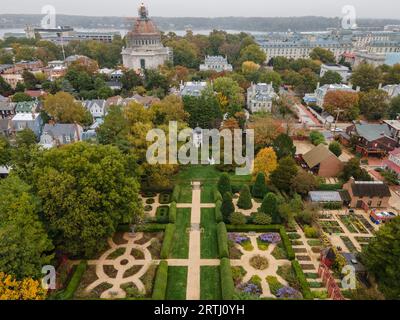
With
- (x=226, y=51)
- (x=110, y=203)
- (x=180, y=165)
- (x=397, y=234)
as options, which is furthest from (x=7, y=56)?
(x=397, y=234)

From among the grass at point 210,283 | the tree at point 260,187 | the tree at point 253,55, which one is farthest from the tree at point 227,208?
the tree at point 253,55

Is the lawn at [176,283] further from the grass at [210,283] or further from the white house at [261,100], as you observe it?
the white house at [261,100]

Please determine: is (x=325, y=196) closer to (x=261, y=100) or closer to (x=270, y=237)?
(x=270, y=237)

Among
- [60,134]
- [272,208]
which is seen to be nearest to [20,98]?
[60,134]

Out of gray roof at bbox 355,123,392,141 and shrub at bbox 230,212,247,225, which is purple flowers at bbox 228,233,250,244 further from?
gray roof at bbox 355,123,392,141

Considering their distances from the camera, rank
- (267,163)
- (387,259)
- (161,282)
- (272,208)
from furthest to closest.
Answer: (267,163) → (272,208) → (161,282) → (387,259)

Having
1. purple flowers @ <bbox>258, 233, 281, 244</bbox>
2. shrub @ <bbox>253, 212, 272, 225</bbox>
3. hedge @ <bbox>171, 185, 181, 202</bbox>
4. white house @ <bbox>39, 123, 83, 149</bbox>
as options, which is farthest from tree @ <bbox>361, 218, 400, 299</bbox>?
white house @ <bbox>39, 123, 83, 149</bbox>
